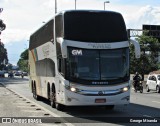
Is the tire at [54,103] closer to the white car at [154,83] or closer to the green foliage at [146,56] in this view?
the white car at [154,83]

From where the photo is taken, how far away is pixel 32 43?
26.0m

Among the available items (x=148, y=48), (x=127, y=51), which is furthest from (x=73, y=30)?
(x=148, y=48)

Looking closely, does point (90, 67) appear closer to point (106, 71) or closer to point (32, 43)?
point (106, 71)

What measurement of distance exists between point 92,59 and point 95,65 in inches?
9.4

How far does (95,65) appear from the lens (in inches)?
628

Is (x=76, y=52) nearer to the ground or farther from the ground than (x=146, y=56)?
nearer to the ground

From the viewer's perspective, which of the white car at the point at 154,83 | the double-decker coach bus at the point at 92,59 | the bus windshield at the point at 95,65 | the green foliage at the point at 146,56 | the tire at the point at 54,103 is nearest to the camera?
the double-decker coach bus at the point at 92,59

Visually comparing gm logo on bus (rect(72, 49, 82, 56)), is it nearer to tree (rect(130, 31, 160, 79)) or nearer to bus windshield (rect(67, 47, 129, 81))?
bus windshield (rect(67, 47, 129, 81))

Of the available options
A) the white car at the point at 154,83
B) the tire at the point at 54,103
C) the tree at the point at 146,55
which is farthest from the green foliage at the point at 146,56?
the tire at the point at 54,103

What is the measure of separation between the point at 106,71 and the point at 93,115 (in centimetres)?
169

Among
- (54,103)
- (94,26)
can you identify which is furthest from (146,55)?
(94,26)

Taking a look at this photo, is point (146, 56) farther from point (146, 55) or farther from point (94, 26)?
point (94, 26)

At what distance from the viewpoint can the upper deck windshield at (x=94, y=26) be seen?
1625cm

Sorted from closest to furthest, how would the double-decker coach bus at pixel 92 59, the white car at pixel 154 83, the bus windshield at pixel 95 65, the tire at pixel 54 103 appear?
the double-decker coach bus at pixel 92 59 → the bus windshield at pixel 95 65 → the tire at pixel 54 103 → the white car at pixel 154 83
